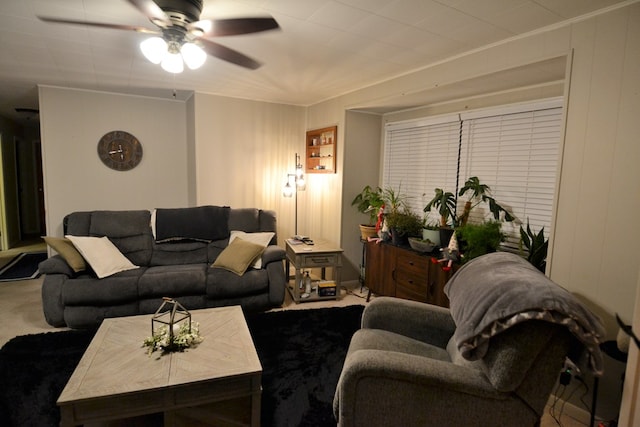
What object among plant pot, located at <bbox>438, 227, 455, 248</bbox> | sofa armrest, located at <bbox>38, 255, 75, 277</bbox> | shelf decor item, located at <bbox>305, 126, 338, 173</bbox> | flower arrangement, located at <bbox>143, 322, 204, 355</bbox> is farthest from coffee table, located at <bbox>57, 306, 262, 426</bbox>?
shelf decor item, located at <bbox>305, 126, 338, 173</bbox>

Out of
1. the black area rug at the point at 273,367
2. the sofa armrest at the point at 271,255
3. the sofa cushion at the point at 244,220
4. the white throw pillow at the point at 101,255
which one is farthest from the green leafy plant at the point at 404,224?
the white throw pillow at the point at 101,255

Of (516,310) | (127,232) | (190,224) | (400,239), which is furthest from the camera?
(190,224)

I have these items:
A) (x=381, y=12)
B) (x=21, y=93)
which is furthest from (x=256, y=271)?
(x=21, y=93)

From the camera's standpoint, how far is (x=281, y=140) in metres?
4.81

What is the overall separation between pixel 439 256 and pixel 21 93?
5.49 metres

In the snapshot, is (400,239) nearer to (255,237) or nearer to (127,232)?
(255,237)

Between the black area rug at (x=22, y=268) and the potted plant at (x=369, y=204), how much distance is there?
4068 mm

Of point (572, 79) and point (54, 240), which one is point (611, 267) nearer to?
point (572, 79)

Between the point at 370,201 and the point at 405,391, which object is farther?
the point at 370,201

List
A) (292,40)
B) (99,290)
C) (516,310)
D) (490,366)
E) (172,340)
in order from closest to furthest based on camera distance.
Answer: (516,310), (490,366), (172,340), (292,40), (99,290)

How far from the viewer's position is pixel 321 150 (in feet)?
15.0

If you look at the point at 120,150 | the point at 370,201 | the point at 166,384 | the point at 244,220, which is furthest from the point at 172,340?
the point at 120,150

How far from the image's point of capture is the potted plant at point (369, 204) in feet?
12.8

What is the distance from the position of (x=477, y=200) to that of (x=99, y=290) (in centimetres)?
354
